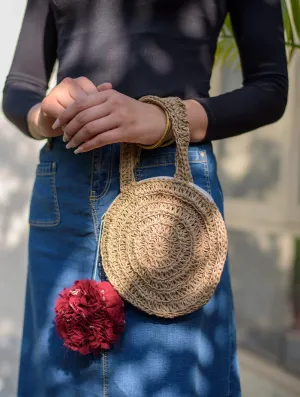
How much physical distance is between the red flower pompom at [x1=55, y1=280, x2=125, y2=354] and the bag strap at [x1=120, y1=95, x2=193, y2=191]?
190 millimetres

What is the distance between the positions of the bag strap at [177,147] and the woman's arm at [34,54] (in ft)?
1.09

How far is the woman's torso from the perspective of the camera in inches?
46.8

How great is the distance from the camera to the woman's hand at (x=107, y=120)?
103 centimetres

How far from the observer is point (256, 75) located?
1.22 m

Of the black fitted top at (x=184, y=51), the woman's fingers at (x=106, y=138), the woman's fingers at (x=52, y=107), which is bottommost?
the woman's fingers at (x=106, y=138)

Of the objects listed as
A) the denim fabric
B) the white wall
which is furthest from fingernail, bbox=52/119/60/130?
the white wall

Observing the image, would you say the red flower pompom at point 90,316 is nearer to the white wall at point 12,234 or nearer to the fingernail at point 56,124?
the fingernail at point 56,124

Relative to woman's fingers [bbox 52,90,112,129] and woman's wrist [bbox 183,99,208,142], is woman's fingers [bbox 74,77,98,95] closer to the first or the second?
woman's fingers [bbox 52,90,112,129]

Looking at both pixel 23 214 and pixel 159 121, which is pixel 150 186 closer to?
pixel 159 121

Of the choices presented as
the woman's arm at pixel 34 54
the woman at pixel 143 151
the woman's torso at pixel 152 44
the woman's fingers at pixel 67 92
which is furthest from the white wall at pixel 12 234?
the woman's fingers at pixel 67 92

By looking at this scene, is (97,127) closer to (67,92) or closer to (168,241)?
(67,92)

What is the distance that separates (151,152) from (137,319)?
0.30m

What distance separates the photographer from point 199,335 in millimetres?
1144

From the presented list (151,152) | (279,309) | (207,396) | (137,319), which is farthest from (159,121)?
(279,309)
